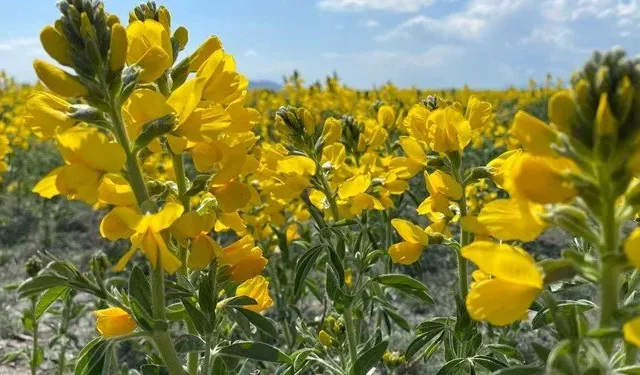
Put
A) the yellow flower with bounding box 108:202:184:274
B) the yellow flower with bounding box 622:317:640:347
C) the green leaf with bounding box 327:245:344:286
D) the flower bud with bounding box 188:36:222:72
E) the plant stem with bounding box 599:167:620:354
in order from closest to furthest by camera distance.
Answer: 1. the yellow flower with bounding box 622:317:640:347
2. the plant stem with bounding box 599:167:620:354
3. the yellow flower with bounding box 108:202:184:274
4. the flower bud with bounding box 188:36:222:72
5. the green leaf with bounding box 327:245:344:286

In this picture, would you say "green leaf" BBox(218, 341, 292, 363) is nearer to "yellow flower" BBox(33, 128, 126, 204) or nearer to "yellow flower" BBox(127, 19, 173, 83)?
"yellow flower" BBox(33, 128, 126, 204)

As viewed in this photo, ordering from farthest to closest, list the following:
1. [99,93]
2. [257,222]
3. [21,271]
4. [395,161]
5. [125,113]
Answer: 1. [21,271]
2. [257,222]
3. [395,161]
4. [125,113]
5. [99,93]

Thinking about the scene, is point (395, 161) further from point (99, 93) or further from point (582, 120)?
point (582, 120)

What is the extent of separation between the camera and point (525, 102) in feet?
58.5

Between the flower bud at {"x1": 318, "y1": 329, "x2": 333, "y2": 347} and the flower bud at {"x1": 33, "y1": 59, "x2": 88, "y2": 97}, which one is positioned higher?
the flower bud at {"x1": 33, "y1": 59, "x2": 88, "y2": 97}

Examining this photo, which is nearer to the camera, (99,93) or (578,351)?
(578,351)

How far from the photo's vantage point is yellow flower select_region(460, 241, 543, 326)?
1.11 meters

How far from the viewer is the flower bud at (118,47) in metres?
1.51

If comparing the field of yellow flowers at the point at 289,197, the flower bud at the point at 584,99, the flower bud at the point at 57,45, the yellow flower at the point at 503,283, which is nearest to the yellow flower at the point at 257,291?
the field of yellow flowers at the point at 289,197

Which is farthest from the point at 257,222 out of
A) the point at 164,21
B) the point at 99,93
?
the point at 99,93

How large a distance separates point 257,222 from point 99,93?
8.73 ft

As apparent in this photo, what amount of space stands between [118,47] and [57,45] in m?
0.16

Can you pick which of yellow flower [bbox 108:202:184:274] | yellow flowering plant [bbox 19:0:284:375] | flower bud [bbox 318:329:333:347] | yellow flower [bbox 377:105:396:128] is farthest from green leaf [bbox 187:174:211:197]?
yellow flower [bbox 377:105:396:128]

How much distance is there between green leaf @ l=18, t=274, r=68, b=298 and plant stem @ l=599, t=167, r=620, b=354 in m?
1.11
